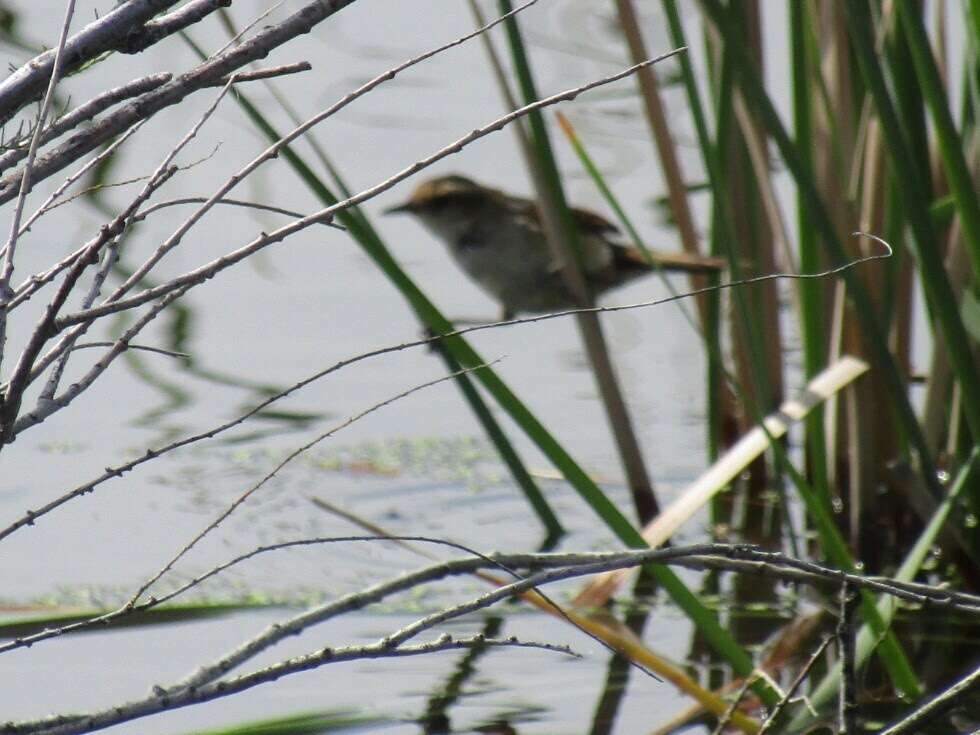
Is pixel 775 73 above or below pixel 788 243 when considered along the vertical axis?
above

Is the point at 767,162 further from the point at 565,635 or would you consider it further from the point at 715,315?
the point at 565,635

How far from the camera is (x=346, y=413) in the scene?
4.38 meters

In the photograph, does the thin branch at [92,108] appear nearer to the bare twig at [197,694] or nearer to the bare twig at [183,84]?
the bare twig at [183,84]

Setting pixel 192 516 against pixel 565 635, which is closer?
pixel 565 635

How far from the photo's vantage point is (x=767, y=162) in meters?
3.32

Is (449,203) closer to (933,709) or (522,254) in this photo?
(522,254)

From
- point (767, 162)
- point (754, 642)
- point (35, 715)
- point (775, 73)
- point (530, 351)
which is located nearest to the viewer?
point (35, 715)

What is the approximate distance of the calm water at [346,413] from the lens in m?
2.90

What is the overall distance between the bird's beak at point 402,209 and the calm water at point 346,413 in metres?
0.30

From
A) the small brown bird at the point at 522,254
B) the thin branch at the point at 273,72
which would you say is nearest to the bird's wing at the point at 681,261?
the small brown bird at the point at 522,254

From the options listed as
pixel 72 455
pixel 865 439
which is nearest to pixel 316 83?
pixel 72 455

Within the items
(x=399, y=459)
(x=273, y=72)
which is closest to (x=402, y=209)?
(x=399, y=459)

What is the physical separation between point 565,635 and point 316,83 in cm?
355

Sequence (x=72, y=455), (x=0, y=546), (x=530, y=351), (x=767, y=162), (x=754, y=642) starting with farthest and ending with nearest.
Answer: (x=530, y=351) < (x=72, y=455) < (x=0, y=546) < (x=767, y=162) < (x=754, y=642)
